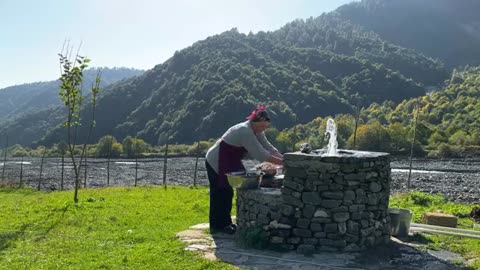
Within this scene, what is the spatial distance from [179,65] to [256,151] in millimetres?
124582

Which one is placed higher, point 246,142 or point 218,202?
point 246,142

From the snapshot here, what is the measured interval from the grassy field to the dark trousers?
0.87 m

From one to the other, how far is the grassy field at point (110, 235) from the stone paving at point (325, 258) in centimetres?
36

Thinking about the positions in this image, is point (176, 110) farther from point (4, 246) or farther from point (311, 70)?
point (4, 246)

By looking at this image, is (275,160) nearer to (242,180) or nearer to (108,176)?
(242,180)

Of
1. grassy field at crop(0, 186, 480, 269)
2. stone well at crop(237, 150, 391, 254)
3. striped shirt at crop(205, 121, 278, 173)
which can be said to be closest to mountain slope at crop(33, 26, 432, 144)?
grassy field at crop(0, 186, 480, 269)

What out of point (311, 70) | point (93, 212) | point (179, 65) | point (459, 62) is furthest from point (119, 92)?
point (459, 62)

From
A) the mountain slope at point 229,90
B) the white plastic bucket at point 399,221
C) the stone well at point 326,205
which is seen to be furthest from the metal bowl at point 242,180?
the mountain slope at point 229,90

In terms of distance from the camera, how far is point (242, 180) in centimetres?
785

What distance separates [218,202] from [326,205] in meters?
2.16

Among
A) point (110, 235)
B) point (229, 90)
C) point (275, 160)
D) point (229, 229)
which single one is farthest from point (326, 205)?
point (229, 90)

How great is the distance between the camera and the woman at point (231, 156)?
26.0 feet

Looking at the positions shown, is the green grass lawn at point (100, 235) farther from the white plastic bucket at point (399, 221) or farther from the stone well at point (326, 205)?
the white plastic bucket at point (399, 221)

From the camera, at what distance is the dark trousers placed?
848 cm
